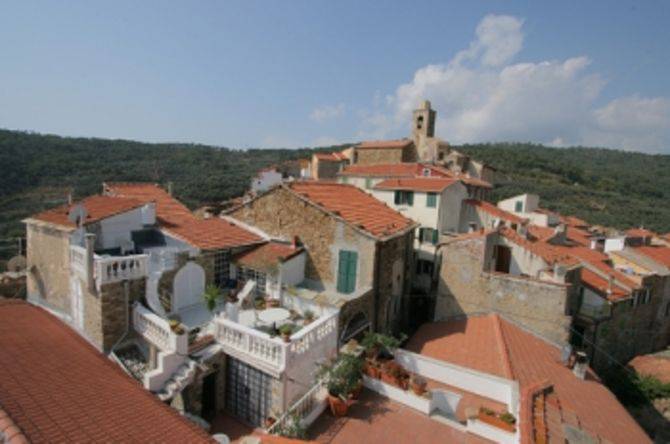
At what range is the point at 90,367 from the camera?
29.2 ft

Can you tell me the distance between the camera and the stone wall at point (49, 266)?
520 inches

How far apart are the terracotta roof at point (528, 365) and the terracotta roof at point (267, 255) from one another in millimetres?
7058

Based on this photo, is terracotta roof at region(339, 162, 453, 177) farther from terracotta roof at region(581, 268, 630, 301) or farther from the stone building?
the stone building

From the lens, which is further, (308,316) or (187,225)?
(187,225)

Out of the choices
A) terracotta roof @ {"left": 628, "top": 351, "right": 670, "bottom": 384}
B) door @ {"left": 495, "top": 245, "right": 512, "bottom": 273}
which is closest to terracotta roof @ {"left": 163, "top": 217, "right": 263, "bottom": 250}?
door @ {"left": 495, "top": 245, "right": 512, "bottom": 273}

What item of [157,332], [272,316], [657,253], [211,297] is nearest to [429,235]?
[272,316]

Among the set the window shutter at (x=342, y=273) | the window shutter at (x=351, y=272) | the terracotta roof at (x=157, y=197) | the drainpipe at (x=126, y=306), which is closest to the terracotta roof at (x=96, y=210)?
the terracotta roof at (x=157, y=197)

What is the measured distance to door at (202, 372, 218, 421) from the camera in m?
11.2

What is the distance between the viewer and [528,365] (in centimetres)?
1338

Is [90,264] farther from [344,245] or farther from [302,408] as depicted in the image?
[344,245]

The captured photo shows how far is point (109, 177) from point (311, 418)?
212 feet

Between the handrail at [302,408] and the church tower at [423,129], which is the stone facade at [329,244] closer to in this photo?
the handrail at [302,408]

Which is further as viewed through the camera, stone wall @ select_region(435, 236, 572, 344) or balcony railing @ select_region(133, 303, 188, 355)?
stone wall @ select_region(435, 236, 572, 344)

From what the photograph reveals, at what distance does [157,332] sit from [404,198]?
62.4ft
